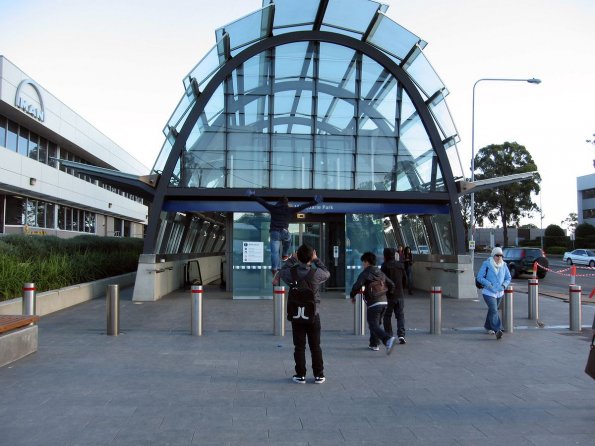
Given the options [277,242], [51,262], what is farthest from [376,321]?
[51,262]

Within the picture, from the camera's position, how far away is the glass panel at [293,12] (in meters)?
15.7

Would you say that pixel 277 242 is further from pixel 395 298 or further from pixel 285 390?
pixel 285 390

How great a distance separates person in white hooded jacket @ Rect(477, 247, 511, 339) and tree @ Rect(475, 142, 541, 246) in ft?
164

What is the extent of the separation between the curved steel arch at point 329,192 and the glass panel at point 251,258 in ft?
3.80

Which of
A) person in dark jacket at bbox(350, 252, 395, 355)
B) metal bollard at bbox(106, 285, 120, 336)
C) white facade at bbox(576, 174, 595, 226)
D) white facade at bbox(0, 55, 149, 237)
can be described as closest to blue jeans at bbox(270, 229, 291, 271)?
person in dark jacket at bbox(350, 252, 395, 355)

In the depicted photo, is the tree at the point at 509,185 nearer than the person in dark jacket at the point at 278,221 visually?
No

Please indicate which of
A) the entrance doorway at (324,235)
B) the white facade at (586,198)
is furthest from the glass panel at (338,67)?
the white facade at (586,198)

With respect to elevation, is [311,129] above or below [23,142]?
below

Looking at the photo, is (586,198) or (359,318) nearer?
(359,318)

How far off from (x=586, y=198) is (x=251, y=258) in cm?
6853

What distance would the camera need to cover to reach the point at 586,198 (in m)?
72.4

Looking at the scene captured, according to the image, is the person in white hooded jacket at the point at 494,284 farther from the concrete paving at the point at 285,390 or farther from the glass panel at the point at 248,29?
the glass panel at the point at 248,29

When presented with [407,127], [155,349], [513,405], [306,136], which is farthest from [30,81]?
[513,405]

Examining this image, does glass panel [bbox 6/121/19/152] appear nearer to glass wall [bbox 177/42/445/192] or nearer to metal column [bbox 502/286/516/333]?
glass wall [bbox 177/42/445/192]
